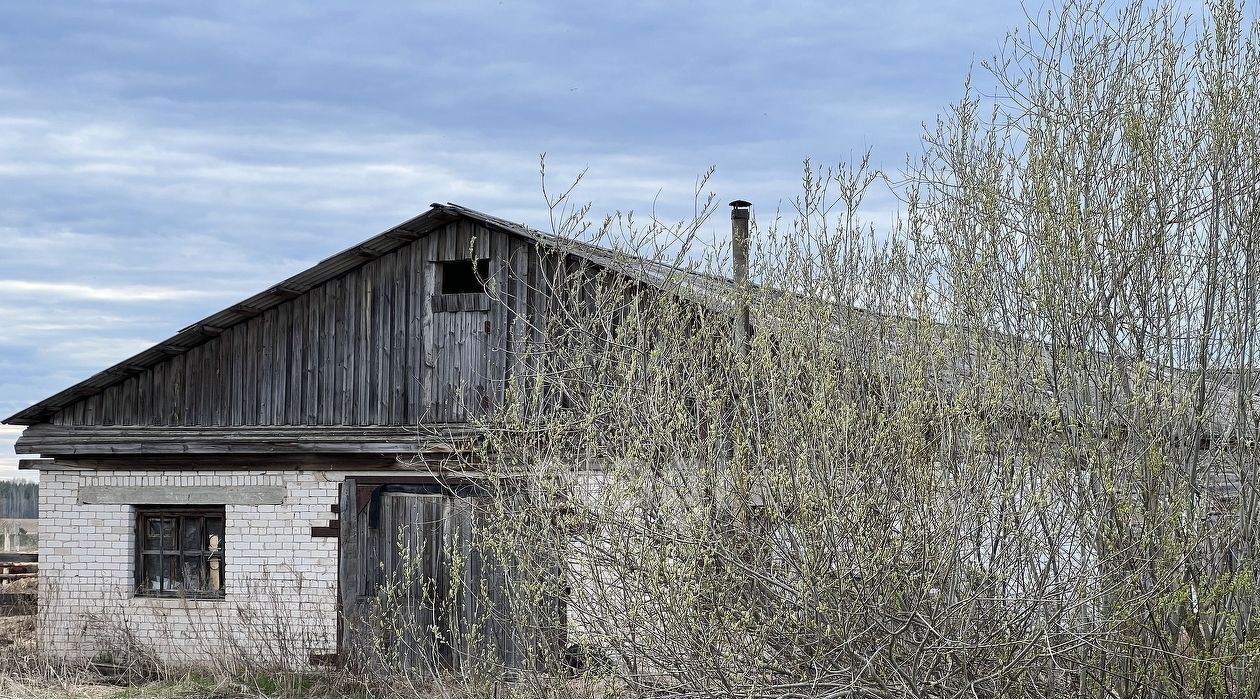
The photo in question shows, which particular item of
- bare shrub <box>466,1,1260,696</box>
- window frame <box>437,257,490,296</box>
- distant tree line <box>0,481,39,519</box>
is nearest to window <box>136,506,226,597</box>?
window frame <box>437,257,490,296</box>

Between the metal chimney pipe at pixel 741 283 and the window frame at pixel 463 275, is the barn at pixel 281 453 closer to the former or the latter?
the window frame at pixel 463 275

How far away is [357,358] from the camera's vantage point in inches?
467

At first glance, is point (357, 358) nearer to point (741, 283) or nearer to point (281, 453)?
point (281, 453)

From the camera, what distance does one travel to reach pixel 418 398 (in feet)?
38.0

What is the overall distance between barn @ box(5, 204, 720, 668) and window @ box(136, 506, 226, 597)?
→ 19mm

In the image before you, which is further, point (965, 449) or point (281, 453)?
point (281, 453)

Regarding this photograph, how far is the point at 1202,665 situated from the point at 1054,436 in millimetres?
1487

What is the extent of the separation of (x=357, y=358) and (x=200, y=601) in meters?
2.84

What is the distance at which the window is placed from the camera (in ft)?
39.5

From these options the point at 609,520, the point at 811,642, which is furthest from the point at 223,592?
the point at 811,642

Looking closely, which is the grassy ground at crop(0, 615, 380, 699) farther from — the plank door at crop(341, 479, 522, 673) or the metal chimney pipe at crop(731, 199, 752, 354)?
the metal chimney pipe at crop(731, 199, 752, 354)

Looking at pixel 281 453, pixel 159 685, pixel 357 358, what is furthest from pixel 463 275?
pixel 159 685

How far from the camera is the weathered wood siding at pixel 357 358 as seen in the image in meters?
11.4

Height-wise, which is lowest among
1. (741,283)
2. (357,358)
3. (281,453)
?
(281,453)
